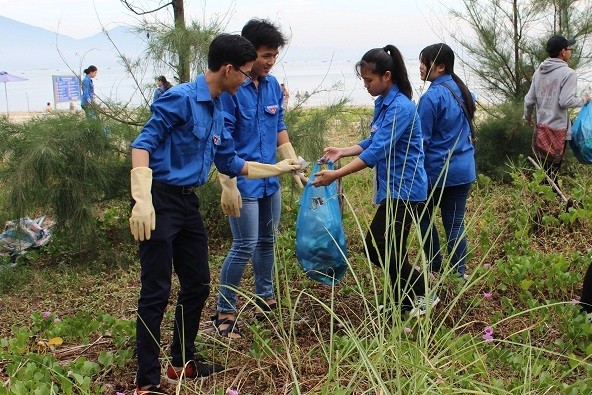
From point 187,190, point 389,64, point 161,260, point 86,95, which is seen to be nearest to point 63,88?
point 86,95

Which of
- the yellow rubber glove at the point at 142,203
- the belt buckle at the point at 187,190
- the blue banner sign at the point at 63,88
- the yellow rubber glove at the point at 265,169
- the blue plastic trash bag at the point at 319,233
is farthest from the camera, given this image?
the blue banner sign at the point at 63,88

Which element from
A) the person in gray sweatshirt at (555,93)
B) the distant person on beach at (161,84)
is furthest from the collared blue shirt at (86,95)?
the person in gray sweatshirt at (555,93)

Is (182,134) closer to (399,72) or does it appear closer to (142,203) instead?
(142,203)

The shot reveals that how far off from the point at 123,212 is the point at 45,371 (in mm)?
2303

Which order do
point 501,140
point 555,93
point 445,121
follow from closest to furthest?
point 445,121
point 555,93
point 501,140

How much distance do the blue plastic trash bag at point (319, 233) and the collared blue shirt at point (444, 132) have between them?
588mm

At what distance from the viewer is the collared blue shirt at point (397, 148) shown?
3.24m

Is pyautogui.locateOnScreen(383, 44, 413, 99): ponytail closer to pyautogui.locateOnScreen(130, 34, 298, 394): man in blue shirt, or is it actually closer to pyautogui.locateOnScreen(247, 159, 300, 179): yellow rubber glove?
pyautogui.locateOnScreen(247, 159, 300, 179): yellow rubber glove

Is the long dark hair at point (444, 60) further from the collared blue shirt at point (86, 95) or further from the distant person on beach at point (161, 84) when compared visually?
the collared blue shirt at point (86, 95)

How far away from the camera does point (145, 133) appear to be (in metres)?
2.56

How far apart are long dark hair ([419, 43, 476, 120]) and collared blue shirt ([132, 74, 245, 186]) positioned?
4.35 ft

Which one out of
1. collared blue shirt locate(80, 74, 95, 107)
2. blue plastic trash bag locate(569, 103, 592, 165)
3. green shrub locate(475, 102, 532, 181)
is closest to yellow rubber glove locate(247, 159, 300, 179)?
collared blue shirt locate(80, 74, 95, 107)

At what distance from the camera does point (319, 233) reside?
3.36 metres

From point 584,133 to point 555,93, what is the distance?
371 mm
